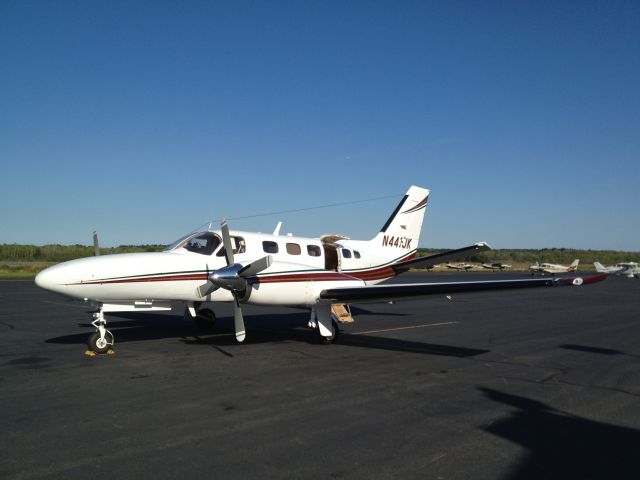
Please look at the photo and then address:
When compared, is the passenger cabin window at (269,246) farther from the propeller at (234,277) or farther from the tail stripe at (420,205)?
the tail stripe at (420,205)

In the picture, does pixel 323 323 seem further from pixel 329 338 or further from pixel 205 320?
pixel 205 320

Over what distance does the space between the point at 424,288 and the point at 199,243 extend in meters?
5.34

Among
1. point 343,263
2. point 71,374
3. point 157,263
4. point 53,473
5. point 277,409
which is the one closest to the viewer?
point 53,473

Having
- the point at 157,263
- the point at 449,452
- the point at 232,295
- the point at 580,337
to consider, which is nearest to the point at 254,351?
the point at 232,295

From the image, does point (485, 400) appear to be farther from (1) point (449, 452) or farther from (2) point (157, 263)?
(2) point (157, 263)

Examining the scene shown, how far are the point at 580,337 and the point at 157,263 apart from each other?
11534 mm

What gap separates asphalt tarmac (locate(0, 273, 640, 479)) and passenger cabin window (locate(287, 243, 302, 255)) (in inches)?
91.8

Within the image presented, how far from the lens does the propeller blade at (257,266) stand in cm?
1031

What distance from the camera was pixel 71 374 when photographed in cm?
823

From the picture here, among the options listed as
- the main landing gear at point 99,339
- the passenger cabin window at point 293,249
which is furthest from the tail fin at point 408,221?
the main landing gear at point 99,339

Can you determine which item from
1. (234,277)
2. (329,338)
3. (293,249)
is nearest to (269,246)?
(293,249)

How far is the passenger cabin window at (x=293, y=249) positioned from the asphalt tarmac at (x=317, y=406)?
233 centimetres

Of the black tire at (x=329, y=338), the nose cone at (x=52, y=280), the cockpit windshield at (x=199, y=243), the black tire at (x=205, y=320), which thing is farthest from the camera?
the black tire at (x=205, y=320)

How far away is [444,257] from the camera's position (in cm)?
1273
